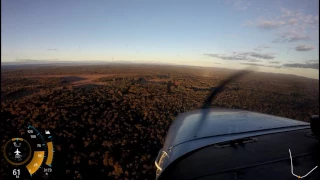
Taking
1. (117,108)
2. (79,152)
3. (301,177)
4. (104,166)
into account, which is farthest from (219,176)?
(117,108)

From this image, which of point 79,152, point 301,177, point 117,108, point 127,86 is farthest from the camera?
point 127,86

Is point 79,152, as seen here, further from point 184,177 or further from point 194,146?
point 184,177

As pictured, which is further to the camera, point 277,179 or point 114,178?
point 114,178
